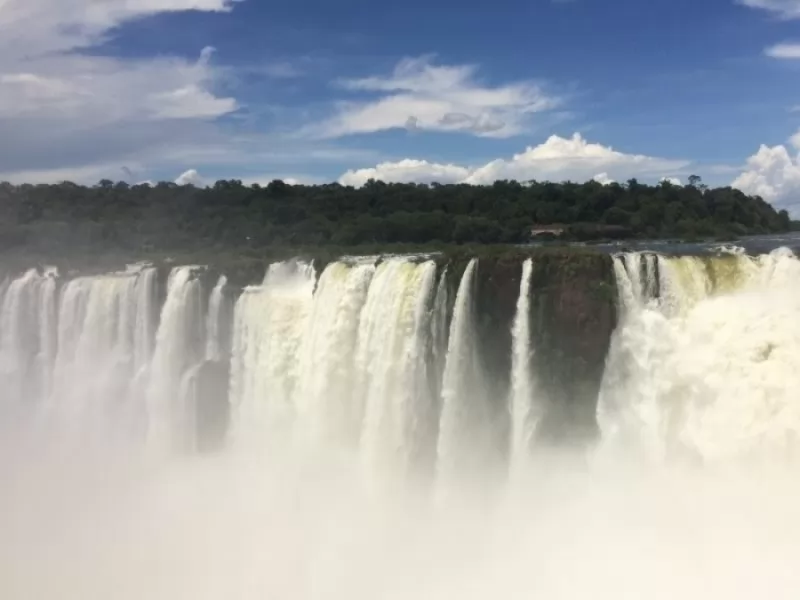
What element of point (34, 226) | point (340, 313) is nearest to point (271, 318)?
point (340, 313)

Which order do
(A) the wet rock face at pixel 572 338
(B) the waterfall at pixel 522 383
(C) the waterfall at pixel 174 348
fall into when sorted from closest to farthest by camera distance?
(A) the wet rock face at pixel 572 338 < (B) the waterfall at pixel 522 383 < (C) the waterfall at pixel 174 348

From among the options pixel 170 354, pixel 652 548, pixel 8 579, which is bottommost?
pixel 8 579

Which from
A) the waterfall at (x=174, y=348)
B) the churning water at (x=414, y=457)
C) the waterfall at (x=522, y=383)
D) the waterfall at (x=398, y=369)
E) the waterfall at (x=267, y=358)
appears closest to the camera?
the churning water at (x=414, y=457)

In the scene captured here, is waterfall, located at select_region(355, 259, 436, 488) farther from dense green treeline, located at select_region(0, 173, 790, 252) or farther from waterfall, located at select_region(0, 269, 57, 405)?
dense green treeline, located at select_region(0, 173, 790, 252)

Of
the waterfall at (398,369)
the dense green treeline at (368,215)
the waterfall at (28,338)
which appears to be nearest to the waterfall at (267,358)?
the waterfall at (398,369)

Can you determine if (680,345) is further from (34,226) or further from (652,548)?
(34,226)

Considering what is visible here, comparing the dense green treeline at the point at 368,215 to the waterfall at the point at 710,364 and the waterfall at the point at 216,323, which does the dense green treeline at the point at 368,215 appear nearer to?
the waterfall at the point at 216,323
